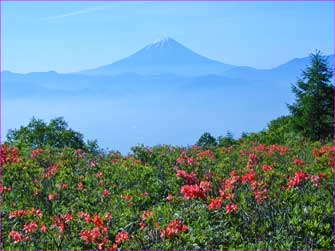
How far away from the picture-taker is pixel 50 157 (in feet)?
33.7

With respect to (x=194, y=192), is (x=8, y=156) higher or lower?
higher

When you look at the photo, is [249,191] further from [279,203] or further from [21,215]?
[21,215]

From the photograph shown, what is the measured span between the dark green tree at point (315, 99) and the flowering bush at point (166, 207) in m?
21.1

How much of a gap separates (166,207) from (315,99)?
24853mm

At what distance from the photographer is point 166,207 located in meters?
6.39

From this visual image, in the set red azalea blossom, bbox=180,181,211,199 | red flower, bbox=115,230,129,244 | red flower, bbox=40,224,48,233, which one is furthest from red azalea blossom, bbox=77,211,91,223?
red azalea blossom, bbox=180,181,211,199

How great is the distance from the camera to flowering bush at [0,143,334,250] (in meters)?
5.43

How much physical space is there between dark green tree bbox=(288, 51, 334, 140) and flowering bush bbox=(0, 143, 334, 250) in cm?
2112

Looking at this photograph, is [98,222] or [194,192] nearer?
[98,222]

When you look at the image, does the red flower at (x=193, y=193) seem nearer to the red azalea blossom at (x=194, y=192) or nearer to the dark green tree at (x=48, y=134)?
the red azalea blossom at (x=194, y=192)

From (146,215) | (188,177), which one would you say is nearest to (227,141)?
(188,177)

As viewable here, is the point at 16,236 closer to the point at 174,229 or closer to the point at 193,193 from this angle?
the point at 174,229

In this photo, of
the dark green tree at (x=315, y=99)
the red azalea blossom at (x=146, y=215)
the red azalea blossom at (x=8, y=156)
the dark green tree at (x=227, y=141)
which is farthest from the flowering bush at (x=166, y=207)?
the dark green tree at (x=315, y=99)

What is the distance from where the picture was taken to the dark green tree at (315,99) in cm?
2933
